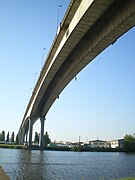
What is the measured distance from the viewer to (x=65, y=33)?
97.5ft

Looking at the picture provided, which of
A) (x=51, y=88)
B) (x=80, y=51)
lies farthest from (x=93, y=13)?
(x=51, y=88)

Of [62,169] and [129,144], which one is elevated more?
[129,144]

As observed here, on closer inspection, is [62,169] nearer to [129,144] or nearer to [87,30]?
[87,30]

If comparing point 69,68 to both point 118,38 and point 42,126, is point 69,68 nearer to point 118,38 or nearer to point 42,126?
point 118,38

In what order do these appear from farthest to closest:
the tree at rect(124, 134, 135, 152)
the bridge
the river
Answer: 1. the tree at rect(124, 134, 135, 152)
2. the river
3. the bridge

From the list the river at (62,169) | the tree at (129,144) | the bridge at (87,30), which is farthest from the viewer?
the tree at (129,144)

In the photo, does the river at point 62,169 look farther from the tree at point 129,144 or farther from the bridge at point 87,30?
the tree at point 129,144

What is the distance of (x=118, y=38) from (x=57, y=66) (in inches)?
548

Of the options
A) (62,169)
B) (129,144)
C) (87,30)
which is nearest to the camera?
(87,30)

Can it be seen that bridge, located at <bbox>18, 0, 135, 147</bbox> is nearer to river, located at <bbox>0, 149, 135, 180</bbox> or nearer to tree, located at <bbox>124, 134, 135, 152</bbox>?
river, located at <bbox>0, 149, 135, 180</bbox>

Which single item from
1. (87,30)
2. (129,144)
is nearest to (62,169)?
(87,30)

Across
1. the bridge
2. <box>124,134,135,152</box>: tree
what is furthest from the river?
<box>124,134,135,152</box>: tree

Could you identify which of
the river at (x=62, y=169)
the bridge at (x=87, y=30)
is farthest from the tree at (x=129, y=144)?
the bridge at (x=87, y=30)

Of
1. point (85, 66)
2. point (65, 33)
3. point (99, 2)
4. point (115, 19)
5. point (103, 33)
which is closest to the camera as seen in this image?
point (99, 2)
